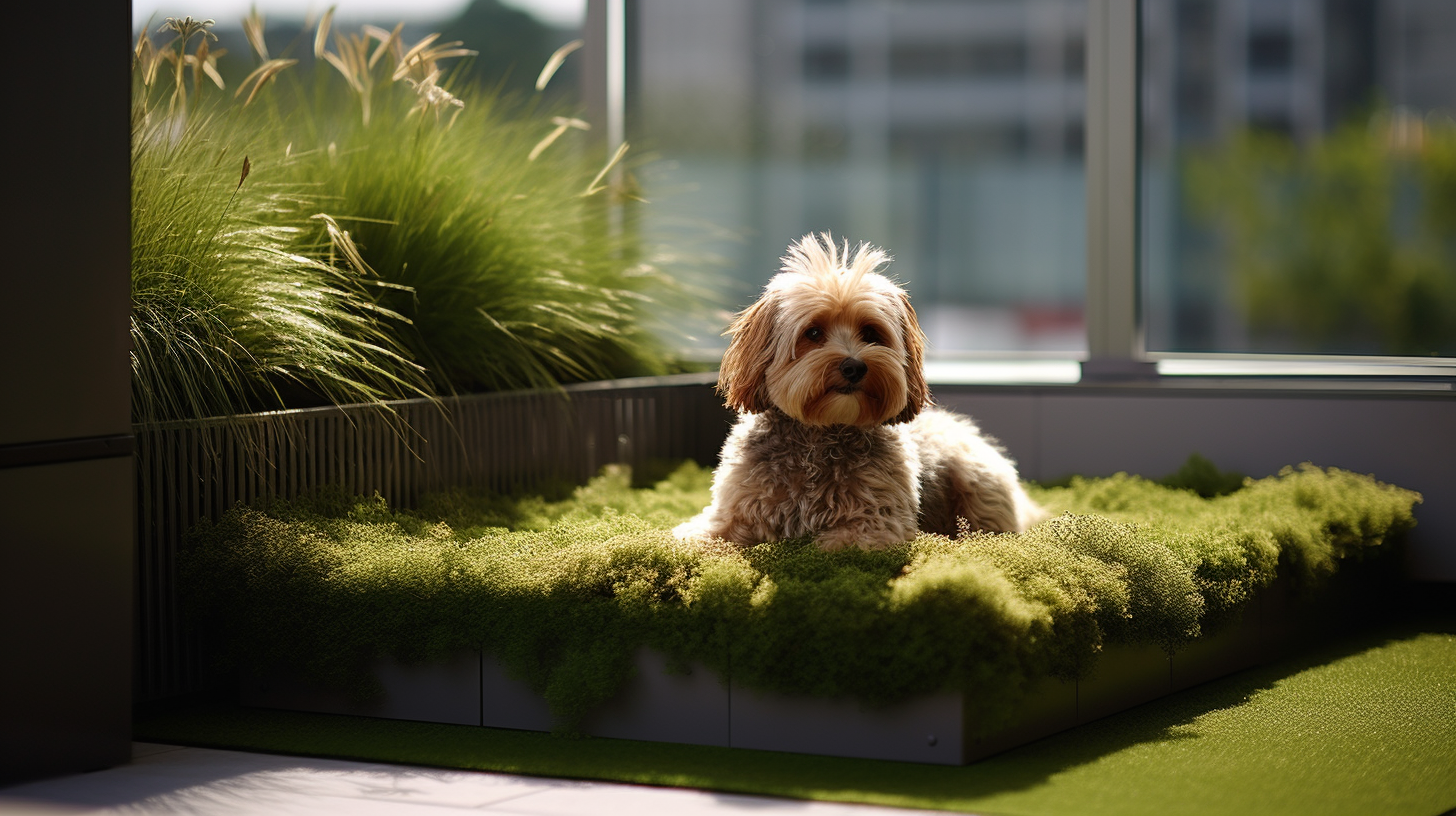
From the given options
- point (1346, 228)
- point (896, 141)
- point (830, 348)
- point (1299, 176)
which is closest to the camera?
point (830, 348)

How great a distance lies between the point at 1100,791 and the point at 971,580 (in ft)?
1.66

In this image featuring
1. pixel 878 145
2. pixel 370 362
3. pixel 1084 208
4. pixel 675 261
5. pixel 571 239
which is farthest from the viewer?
pixel 878 145

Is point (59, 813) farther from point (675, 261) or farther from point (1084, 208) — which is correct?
point (1084, 208)

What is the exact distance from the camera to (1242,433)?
573 centimetres

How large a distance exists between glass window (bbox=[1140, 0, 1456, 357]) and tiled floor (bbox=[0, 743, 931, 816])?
4.06 m

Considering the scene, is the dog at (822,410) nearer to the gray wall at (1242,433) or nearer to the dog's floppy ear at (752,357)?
the dog's floppy ear at (752,357)

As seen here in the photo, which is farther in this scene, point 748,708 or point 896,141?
point 896,141

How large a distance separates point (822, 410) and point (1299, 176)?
3558 mm

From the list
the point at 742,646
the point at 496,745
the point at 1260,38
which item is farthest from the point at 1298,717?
the point at 1260,38

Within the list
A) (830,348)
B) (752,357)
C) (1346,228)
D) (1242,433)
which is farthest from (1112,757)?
(1346,228)

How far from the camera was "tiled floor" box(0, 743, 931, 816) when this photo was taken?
113 inches

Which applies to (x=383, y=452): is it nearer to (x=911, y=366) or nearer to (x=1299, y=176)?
(x=911, y=366)

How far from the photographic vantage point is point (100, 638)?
323cm

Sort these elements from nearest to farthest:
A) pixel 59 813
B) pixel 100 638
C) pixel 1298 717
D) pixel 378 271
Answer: pixel 59 813, pixel 100 638, pixel 1298 717, pixel 378 271
